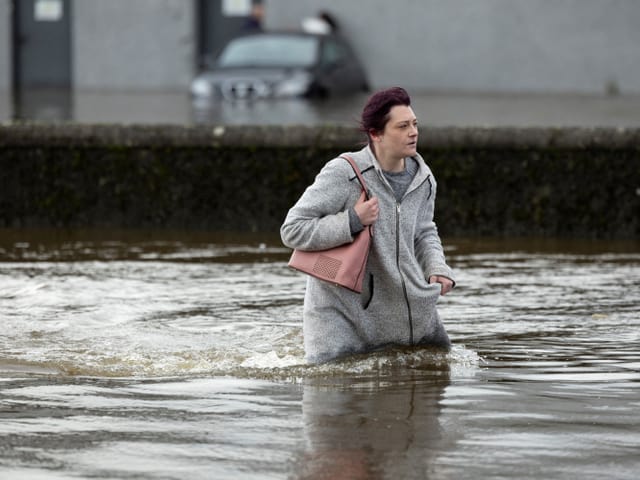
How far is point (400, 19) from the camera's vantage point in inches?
1145

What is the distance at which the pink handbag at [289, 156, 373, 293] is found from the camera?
6441 millimetres

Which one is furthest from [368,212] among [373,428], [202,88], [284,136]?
[202,88]

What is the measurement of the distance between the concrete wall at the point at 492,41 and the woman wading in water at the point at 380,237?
868 inches

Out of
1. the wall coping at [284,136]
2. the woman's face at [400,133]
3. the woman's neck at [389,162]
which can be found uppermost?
the woman's face at [400,133]

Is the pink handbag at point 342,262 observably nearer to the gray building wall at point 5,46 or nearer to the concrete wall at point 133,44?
the concrete wall at point 133,44

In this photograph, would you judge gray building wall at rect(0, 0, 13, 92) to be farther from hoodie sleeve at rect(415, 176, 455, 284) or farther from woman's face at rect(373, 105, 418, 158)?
woman's face at rect(373, 105, 418, 158)

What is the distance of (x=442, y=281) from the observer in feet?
21.8

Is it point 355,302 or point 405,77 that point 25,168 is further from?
point 405,77

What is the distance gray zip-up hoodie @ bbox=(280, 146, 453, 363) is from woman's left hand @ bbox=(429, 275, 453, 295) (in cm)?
2

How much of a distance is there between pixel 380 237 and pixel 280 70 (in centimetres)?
1788

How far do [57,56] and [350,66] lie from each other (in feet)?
24.3

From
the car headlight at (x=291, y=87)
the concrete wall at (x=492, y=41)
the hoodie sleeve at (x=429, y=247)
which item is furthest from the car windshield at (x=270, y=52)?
the hoodie sleeve at (x=429, y=247)

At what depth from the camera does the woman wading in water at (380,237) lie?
6.52 meters

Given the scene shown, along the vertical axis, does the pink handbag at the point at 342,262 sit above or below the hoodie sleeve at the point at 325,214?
below
